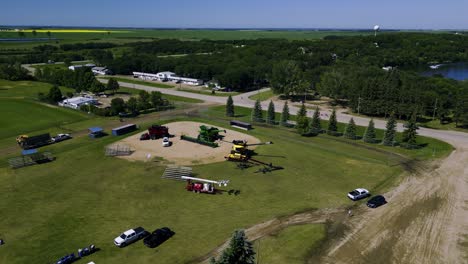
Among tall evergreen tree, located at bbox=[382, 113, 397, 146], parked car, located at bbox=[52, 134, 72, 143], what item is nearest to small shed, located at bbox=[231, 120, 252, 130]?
tall evergreen tree, located at bbox=[382, 113, 397, 146]

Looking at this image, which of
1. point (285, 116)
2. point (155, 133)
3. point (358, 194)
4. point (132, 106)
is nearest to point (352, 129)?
point (285, 116)

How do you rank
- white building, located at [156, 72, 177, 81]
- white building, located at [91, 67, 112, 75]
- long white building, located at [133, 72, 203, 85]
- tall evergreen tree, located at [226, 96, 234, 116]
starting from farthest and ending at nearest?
white building, located at [91, 67, 112, 75]
white building, located at [156, 72, 177, 81]
long white building, located at [133, 72, 203, 85]
tall evergreen tree, located at [226, 96, 234, 116]

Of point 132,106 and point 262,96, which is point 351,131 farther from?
point 132,106

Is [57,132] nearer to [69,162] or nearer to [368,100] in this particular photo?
[69,162]

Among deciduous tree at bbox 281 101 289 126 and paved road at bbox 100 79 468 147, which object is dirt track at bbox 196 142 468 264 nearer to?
paved road at bbox 100 79 468 147

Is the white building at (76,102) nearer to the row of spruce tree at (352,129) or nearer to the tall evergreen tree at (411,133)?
the row of spruce tree at (352,129)

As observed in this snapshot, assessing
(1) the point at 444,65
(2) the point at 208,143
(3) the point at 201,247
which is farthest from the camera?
(1) the point at 444,65

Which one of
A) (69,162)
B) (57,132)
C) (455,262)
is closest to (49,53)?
(57,132)
